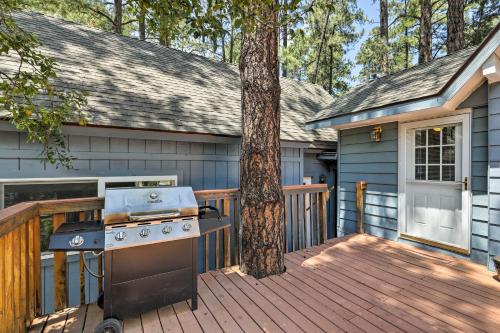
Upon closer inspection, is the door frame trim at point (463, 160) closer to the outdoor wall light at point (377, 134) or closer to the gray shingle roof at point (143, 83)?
the outdoor wall light at point (377, 134)

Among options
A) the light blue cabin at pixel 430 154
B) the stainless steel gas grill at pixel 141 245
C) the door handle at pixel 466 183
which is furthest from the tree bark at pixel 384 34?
the stainless steel gas grill at pixel 141 245

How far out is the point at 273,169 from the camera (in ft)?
9.94

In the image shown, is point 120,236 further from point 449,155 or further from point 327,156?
point 327,156

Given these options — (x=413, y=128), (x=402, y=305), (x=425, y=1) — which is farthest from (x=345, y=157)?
(x=425, y=1)

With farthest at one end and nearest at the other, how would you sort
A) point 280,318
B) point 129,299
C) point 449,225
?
point 449,225 < point 280,318 < point 129,299

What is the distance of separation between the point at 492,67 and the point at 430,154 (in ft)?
4.73

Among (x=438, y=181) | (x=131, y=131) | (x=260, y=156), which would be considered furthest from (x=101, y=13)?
(x=438, y=181)

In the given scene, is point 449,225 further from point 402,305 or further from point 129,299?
point 129,299

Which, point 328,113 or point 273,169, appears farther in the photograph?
point 328,113

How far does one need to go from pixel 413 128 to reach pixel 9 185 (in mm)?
5820

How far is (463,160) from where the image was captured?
3564mm

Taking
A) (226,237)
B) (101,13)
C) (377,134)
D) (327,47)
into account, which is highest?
(327,47)

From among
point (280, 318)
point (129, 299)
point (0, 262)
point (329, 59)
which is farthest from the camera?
point (329, 59)

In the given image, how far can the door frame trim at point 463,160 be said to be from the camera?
3512mm
